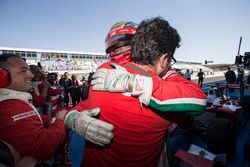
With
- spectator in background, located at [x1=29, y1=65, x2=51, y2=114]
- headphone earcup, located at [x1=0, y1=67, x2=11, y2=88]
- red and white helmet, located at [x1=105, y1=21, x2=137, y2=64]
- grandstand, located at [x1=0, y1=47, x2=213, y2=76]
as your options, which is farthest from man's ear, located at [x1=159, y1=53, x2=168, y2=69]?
grandstand, located at [x1=0, y1=47, x2=213, y2=76]

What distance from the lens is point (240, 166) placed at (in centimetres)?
299

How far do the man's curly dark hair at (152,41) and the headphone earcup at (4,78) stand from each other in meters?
1.24

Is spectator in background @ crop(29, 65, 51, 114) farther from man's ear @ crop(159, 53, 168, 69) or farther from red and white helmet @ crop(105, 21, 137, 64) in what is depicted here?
man's ear @ crop(159, 53, 168, 69)

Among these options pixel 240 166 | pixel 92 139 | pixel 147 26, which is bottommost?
pixel 240 166

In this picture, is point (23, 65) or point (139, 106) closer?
point (139, 106)

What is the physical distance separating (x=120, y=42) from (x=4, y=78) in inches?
44.9

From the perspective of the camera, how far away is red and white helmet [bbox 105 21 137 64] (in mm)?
1252

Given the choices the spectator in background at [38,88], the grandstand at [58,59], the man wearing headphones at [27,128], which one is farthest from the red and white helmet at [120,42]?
the grandstand at [58,59]

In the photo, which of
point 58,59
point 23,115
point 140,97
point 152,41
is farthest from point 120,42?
point 58,59

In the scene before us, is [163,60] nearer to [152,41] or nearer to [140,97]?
[152,41]

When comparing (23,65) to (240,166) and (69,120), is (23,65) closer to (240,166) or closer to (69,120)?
(69,120)

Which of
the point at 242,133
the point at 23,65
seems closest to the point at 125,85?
the point at 23,65

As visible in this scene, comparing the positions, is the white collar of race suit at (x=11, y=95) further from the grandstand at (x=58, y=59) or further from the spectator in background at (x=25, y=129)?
the grandstand at (x=58, y=59)

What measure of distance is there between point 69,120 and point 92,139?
0.97ft
